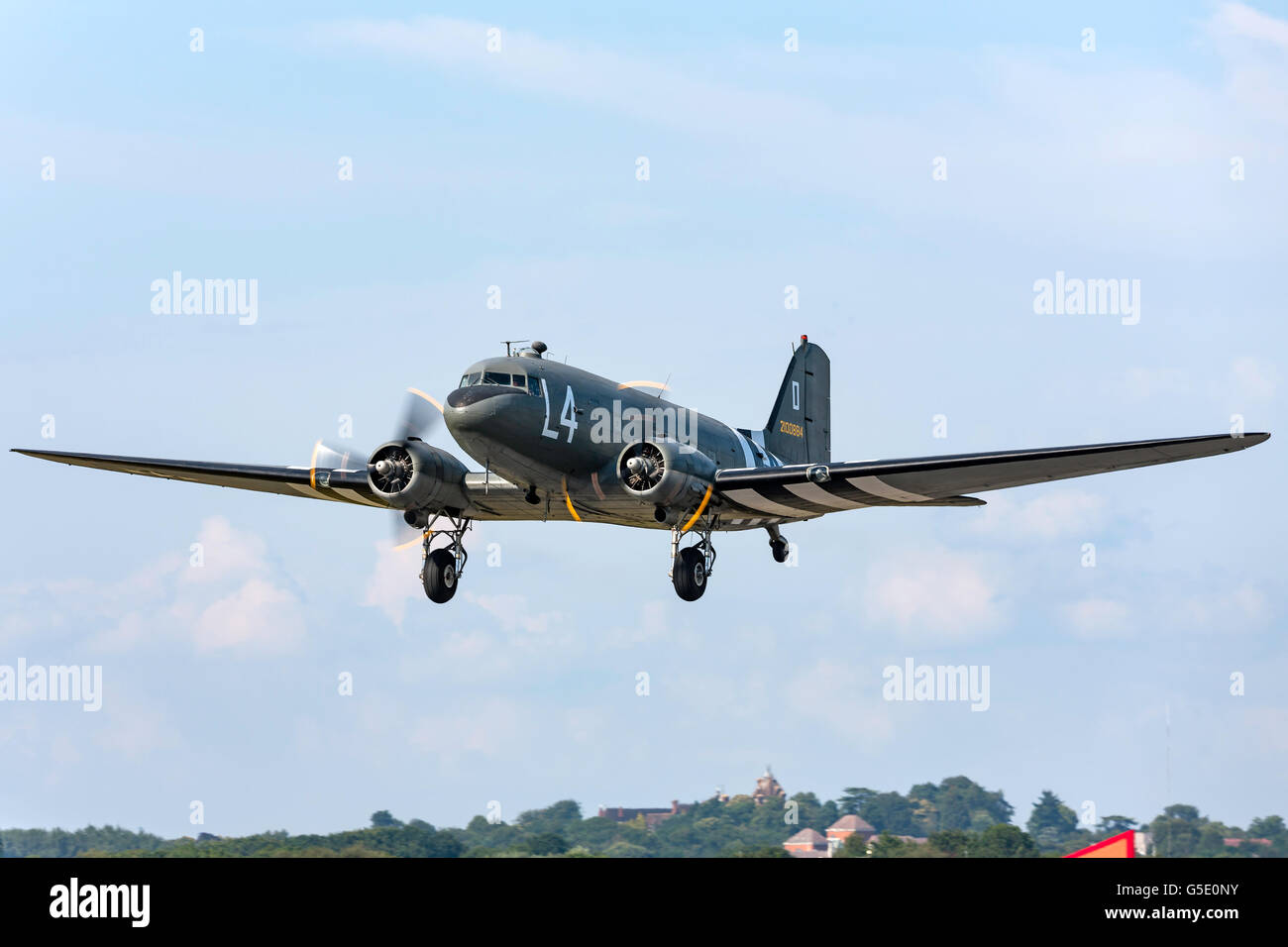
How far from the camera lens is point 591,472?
31969 mm

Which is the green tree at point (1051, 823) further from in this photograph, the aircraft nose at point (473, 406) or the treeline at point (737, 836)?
the aircraft nose at point (473, 406)

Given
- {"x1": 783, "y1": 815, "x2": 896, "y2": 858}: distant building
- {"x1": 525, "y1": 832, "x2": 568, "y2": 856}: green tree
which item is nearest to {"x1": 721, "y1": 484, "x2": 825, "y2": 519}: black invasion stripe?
{"x1": 783, "y1": 815, "x2": 896, "y2": 858}: distant building

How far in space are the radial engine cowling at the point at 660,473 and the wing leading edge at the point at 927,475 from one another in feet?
3.38

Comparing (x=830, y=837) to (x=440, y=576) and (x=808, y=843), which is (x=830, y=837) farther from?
(x=440, y=576)

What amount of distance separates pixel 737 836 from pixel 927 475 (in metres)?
17.7

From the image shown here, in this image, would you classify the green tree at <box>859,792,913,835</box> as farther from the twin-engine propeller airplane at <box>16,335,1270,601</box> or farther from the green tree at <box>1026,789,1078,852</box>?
the twin-engine propeller airplane at <box>16,335,1270,601</box>

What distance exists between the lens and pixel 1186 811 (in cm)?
3956

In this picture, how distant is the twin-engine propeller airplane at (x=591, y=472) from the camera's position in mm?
29969

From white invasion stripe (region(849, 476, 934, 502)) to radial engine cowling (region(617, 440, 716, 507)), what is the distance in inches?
139

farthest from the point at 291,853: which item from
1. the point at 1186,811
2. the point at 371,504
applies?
the point at 1186,811

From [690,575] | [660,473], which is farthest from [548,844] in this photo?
[660,473]

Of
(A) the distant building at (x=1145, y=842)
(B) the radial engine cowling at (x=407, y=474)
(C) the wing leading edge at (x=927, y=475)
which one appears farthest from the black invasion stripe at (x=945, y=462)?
Answer: (A) the distant building at (x=1145, y=842)
